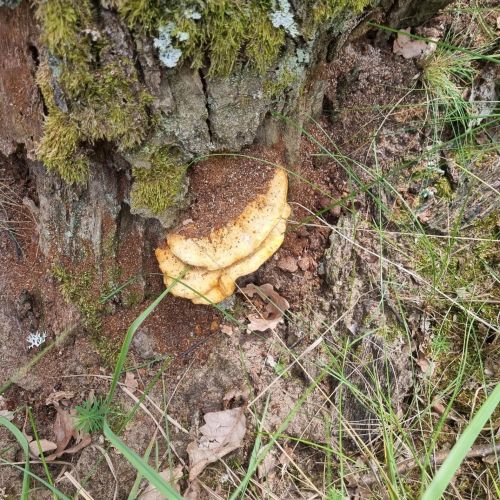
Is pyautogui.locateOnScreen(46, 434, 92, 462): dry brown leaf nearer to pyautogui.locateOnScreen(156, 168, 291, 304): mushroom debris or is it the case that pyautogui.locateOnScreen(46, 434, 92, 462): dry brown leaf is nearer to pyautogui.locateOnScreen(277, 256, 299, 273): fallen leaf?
pyautogui.locateOnScreen(156, 168, 291, 304): mushroom debris

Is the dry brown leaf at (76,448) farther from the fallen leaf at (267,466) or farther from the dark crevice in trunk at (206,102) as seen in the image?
the dark crevice in trunk at (206,102)

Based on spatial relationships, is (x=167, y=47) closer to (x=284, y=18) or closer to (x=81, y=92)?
(x=81, y=92)

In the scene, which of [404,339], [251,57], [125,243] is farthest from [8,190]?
[404,339]

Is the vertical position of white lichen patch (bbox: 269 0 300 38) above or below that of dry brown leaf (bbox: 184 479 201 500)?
above

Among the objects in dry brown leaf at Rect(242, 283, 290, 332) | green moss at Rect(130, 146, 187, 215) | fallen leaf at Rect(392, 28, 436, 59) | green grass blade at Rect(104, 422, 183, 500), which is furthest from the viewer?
fallen leaf at Rect(392, 28, 436, 59)

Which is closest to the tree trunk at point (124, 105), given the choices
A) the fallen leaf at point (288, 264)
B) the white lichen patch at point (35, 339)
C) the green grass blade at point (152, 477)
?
the white lichen patch at point (35, 339)

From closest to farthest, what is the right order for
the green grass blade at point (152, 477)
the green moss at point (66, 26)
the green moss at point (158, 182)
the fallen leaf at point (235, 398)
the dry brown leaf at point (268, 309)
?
the green grass blade at point (152, 477)
the green moss at point (66, 26)
the green moss at point (158, 182)
the fallen leaf at point (235, 398)
the dry brown leaf at point (268, 309)

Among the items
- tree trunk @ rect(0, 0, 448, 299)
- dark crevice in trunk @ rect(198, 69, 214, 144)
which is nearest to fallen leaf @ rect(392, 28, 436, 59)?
tree trunk @ rect(0, 0, 448, 299)
